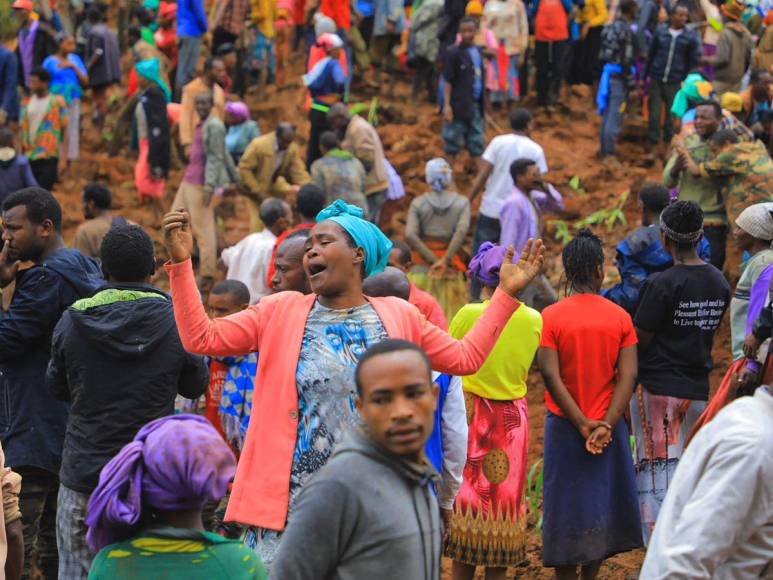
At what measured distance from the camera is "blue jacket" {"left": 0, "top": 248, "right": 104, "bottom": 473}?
5.68 metres

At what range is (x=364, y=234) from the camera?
443cm

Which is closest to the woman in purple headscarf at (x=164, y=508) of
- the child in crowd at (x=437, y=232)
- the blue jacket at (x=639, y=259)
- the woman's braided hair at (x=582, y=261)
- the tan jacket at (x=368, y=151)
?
the woman's braided hair at (x=582, y=261)

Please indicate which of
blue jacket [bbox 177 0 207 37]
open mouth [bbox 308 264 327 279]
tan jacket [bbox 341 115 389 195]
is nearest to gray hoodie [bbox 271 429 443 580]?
→ open mouth [bbox 308 264 327 279]

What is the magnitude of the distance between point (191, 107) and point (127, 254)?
8382 millimetres

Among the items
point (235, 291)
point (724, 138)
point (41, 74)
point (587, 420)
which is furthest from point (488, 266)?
point (41, 74)

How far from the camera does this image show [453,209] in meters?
10.8

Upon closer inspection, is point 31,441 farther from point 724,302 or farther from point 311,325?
point 724,302

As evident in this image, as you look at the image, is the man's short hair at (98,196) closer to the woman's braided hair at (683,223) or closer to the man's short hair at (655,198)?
the man's short hair at (655,198)

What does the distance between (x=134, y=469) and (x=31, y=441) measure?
8.92ft

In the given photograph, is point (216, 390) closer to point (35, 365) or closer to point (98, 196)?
point (35, 365)

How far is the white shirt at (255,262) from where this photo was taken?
30.1ft

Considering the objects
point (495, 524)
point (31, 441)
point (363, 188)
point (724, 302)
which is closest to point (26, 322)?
point (31, 441)

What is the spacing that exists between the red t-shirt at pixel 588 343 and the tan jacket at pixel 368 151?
633 centimetres

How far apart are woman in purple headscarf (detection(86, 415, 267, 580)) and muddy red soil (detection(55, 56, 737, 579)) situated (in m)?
9.20
